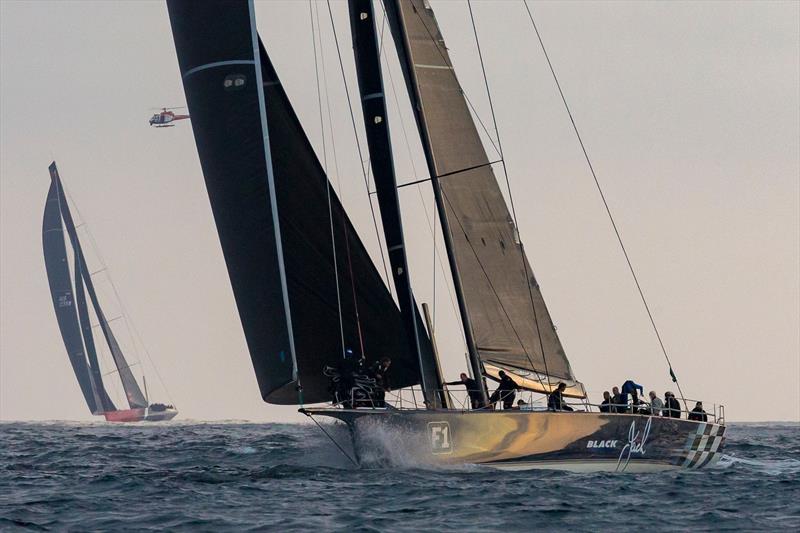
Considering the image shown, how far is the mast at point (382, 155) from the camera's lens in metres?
25.7

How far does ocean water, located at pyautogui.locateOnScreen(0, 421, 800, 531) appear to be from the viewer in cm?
1858

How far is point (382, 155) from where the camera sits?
25.7m

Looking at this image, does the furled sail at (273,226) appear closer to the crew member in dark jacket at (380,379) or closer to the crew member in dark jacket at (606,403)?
the crew member in dark jacket at (380,379)

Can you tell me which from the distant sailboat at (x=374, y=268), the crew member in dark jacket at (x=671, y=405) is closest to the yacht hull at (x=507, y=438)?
the distant sailboat at (x=374, y=268)

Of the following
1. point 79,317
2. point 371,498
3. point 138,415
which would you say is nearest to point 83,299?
point 79,317

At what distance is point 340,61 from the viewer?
24.8 m

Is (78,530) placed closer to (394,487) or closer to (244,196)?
(394,487)

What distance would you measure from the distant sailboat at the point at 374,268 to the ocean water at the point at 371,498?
753mm

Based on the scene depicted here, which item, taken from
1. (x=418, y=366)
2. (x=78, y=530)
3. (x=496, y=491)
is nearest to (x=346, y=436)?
(x=418, y=366)

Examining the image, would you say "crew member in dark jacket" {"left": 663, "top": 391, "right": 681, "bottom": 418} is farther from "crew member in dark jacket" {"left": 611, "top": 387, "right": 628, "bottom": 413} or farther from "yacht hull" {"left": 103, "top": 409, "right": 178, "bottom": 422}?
Answer: "yacht hull" {"left": 103, "top": 409, "right": 178, "bottom": 422}

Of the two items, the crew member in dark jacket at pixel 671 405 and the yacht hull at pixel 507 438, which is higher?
the crew member in dark jacket at pixel 671 405

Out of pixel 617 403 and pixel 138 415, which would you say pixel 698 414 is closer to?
pixel 617 403

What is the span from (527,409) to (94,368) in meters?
72.7

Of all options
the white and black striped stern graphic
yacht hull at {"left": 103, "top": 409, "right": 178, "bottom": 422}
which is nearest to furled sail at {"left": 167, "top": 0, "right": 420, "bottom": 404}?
the white and black striped stern graphic
